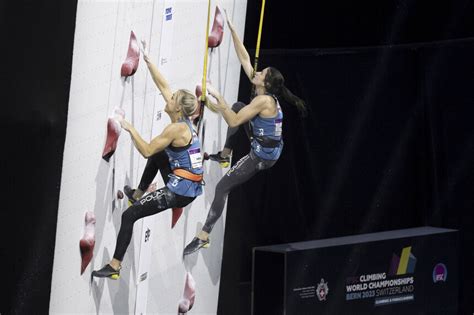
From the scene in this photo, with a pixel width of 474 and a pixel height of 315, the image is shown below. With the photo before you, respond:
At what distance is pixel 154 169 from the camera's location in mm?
6609

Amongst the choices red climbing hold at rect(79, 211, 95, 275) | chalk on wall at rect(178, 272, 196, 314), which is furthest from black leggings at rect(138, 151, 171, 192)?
chalk on wall at rect(178, 272, 196, 314)

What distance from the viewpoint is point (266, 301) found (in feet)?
26.5

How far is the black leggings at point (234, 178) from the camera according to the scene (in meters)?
6.99

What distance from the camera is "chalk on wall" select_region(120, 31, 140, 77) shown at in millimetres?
6430

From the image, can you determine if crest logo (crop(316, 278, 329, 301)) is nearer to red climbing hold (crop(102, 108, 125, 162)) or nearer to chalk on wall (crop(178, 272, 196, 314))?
chalk on wall (crop(178, 272, 196, 314))

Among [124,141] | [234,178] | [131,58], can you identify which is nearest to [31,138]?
[124,141]

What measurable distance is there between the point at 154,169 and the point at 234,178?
655 mm

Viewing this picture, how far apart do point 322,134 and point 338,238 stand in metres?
0.85

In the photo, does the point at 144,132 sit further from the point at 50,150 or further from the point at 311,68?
the point at 311,68

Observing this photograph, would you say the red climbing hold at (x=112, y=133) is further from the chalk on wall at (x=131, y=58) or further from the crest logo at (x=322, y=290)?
the crest logo at (x=322, y=290)

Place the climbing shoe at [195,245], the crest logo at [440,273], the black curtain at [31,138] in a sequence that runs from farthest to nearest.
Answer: the crest logo at [440,273] → the climbing shoe at [195,245] → the black curtain at [31,138]

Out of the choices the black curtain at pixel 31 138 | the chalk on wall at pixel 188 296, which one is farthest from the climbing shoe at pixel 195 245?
the black curtain at pixel 31 138

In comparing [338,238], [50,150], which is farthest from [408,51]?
[50,150]

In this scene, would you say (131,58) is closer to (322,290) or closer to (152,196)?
(152,196)
